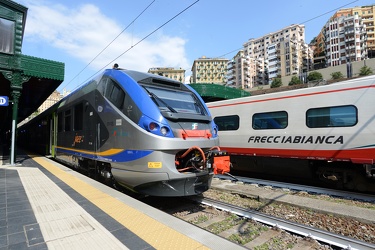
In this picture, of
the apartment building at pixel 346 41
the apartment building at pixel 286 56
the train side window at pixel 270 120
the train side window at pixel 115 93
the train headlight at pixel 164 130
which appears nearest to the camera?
the train headlight at pixel 164 130

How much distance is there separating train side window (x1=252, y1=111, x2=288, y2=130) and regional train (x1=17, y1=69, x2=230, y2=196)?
3528 millimetres

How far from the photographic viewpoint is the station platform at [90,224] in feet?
9.78

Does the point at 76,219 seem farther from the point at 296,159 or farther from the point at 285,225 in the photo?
the point at 296,159

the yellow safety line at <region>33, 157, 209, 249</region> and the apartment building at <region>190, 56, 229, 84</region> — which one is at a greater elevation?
the apartment building at <region>190, 56, 229, 84</region>

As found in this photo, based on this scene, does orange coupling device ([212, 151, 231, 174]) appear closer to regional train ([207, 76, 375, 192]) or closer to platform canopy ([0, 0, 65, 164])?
regional train ([207, 76, 375, 192])

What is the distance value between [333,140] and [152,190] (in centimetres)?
541

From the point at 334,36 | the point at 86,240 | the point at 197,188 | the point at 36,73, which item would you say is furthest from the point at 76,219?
the point at 334,36

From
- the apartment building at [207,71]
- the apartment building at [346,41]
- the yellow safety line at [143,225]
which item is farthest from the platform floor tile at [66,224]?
the apartment building at [207,71]

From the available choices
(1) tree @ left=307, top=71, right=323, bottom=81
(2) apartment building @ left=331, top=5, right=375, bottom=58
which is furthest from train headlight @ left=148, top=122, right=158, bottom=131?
(2) apartment building @ left=331, top=5, right=375, bottom=58

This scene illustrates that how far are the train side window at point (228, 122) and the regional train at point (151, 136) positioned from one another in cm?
415

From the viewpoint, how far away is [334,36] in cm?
8969

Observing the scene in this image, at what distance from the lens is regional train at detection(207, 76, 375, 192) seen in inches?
267

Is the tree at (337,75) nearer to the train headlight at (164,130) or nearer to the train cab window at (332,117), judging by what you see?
the train cab window at (332,117)

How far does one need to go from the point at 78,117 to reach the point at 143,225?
5.46 m
